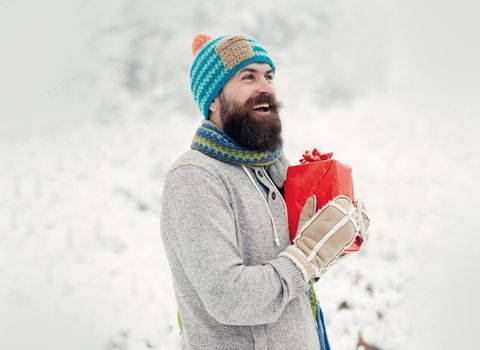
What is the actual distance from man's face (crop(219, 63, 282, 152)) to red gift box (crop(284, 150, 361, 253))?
0.11m

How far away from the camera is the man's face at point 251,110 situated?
1197 mm

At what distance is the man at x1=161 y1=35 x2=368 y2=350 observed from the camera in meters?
0.95

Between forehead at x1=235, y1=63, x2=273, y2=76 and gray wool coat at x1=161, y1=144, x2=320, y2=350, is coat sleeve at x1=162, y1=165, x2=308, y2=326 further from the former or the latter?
forehead at x1=235, y1=63, x2=273, y2=76

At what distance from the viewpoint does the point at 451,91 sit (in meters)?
3.73

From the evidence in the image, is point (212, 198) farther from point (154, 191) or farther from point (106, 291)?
point (154, 191)

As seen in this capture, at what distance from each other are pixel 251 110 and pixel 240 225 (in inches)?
13.6

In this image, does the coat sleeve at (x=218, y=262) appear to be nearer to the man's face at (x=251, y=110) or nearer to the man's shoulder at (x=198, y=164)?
the man's shoulder at (x=198, y=164)

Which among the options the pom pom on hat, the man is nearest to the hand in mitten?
the man

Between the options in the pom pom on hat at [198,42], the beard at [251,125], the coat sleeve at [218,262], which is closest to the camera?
the coat sleeve at [218,262]

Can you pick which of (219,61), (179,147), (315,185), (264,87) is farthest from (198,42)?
(179,147)

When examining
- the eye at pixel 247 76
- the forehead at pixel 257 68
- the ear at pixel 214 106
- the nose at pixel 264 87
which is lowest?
the ear at pixel 214 106

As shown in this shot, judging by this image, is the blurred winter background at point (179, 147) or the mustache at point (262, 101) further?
the blurred winter background at point (179, 147)

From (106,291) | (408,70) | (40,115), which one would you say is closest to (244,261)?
(106,291)

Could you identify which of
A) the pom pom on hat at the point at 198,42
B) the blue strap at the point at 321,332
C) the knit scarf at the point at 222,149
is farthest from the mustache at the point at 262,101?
the blue strap at the point at 321,332
